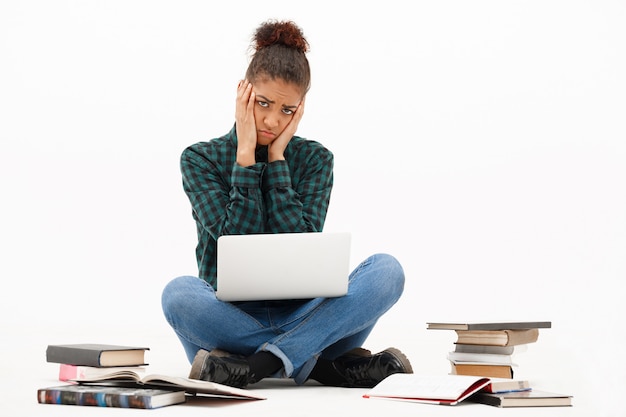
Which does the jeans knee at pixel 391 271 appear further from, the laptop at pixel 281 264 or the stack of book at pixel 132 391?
the stack of book at pixel 132 391

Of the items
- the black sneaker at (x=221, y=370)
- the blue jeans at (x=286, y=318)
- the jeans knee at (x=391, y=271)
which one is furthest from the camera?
the jeans knee at (x=391, y=271)

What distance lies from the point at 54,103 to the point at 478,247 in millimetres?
2999

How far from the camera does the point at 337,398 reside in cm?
205

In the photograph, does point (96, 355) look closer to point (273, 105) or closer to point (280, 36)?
point (273, 105)

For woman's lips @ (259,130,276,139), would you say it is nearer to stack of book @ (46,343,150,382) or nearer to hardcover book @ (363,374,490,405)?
stack of book @ (46,343,150,382)

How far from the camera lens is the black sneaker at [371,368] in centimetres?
230

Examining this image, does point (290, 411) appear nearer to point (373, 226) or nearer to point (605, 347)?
point (605, 347)

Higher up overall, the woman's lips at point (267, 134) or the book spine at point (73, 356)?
the woman's lips at point (267, 134)

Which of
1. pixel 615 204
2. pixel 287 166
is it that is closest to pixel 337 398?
pixel 287 166

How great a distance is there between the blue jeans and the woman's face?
1.87 feet

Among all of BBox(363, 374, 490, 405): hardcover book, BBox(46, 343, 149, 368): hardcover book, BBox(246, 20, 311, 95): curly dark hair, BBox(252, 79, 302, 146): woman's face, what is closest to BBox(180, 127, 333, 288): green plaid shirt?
BBox(252, 79, 302, 146): woman's face

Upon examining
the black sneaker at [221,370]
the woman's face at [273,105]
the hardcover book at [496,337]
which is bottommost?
the black sneaker at [221,370]

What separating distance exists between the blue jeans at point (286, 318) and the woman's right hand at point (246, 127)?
44 cm

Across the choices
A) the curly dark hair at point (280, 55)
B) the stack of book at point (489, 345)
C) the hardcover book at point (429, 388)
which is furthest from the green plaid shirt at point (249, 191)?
the hardcover book at point (429, 388)
